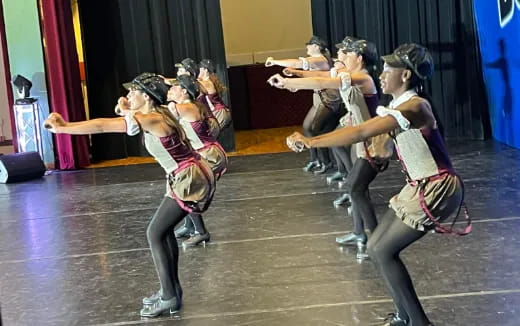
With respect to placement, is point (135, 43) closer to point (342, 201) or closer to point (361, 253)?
point (342, 201)

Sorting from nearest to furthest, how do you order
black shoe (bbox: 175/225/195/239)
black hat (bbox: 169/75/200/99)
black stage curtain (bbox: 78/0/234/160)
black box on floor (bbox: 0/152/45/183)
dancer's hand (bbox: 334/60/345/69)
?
black hat (bbox: 169/75/200/99) < dancer's hand (bbox: 334/60/345/69) < black shoe (bbox: 175/225/195/239) < black box on floor (bbox: 0/152/45/183) < black stage curtain (bbox: 78/0/234/160)

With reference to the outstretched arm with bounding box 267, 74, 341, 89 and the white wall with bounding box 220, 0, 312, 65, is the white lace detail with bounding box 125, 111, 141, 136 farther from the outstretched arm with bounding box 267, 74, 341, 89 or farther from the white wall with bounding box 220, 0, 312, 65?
the white wall with bounding box 220, 0, 312, 65

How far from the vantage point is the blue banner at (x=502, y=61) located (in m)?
8.37

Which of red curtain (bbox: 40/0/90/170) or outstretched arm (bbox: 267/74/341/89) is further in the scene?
red curtain (bbox: 40/0/90/170)

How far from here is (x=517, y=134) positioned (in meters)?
8.51

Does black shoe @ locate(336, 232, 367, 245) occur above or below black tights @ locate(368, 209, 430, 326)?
below

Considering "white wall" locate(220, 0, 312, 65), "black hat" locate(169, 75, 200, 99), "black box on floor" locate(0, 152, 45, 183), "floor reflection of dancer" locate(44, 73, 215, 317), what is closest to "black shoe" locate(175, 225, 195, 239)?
"black hat" locate(169, 75, 200, 99)

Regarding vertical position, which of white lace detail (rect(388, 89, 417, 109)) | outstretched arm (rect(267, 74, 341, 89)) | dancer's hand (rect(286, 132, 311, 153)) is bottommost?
dancer's hand (rect(286, 132, 311, 153))

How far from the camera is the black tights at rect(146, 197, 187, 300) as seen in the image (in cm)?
417

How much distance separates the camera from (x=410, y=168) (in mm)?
3535

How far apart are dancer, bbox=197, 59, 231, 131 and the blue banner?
3.16m

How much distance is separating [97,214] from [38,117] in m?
3.08

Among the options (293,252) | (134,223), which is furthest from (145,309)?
(134,223)

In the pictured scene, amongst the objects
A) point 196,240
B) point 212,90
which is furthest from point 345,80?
point 212,90
